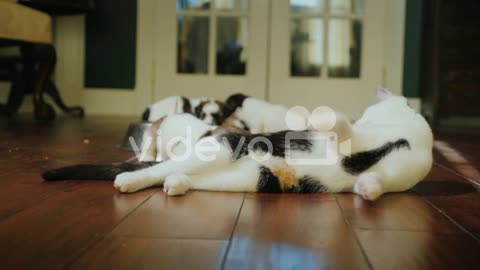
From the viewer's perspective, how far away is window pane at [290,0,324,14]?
12.8ft

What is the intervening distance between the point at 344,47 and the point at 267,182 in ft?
9.56

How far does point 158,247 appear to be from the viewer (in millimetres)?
767

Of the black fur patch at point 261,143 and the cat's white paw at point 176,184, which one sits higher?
the black fur patch at point 261,143

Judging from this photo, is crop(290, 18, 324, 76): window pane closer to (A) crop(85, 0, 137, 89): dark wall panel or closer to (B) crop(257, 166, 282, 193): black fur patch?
(A) crop(85, 0, 137, 89): dark wall panel

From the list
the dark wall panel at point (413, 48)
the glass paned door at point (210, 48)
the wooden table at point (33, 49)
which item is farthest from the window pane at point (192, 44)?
the dark wall panel at point (413, 48)

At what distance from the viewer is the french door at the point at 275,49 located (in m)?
3.89

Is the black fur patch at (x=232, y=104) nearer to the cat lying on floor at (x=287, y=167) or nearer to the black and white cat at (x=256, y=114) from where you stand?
the black and white cat at (x=256, y=114)

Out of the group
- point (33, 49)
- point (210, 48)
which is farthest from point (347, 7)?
point (33, 49)

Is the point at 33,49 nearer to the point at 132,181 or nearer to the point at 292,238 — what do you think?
the point at 132,181

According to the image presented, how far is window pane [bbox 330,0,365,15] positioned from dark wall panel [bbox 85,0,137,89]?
1470mm

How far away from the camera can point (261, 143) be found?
1204 mm

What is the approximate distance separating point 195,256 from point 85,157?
1.19m

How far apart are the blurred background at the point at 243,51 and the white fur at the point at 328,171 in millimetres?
2699

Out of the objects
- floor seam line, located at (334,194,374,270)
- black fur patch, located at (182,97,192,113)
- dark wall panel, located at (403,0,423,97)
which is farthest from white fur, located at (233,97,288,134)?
dark wall panel, located at (403,0,423,97)
